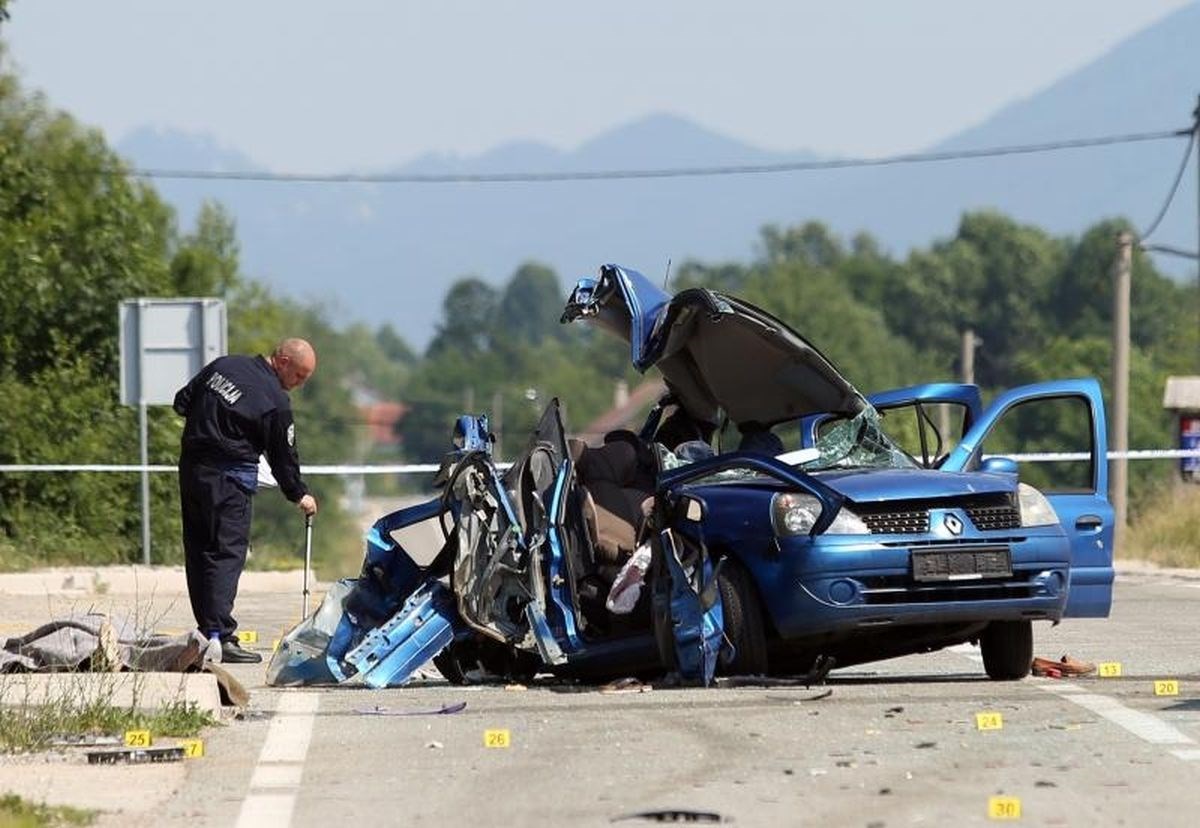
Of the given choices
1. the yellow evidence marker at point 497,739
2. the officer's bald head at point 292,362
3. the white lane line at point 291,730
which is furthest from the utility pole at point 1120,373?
the yellow evidence marker at point 497,739

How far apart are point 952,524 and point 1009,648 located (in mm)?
930

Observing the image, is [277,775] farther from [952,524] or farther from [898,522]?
[952,524]

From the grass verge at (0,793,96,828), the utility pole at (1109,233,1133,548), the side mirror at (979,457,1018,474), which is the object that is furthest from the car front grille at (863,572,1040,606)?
the utility pole at (1109,233,1133,548)

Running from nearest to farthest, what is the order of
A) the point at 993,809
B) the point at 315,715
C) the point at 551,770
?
the point at 993,809
the point at 551,770
the point at 315,715

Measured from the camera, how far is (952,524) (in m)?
13.0

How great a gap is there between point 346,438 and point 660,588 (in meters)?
140

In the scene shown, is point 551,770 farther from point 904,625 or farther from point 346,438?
point 346,438

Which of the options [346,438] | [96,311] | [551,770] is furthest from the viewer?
[346,438]

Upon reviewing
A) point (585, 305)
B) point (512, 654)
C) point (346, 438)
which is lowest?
point (346, 438)

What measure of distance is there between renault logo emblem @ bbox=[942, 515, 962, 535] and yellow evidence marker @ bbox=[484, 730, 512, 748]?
2.68 meters

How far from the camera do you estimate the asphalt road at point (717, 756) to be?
30.4 feet

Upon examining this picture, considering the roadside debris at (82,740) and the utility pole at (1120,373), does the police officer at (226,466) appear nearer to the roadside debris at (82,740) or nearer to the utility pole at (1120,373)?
the roadside debris at (82,740)

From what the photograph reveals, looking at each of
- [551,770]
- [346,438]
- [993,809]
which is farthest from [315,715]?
[346,438]

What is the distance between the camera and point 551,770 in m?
10.2
